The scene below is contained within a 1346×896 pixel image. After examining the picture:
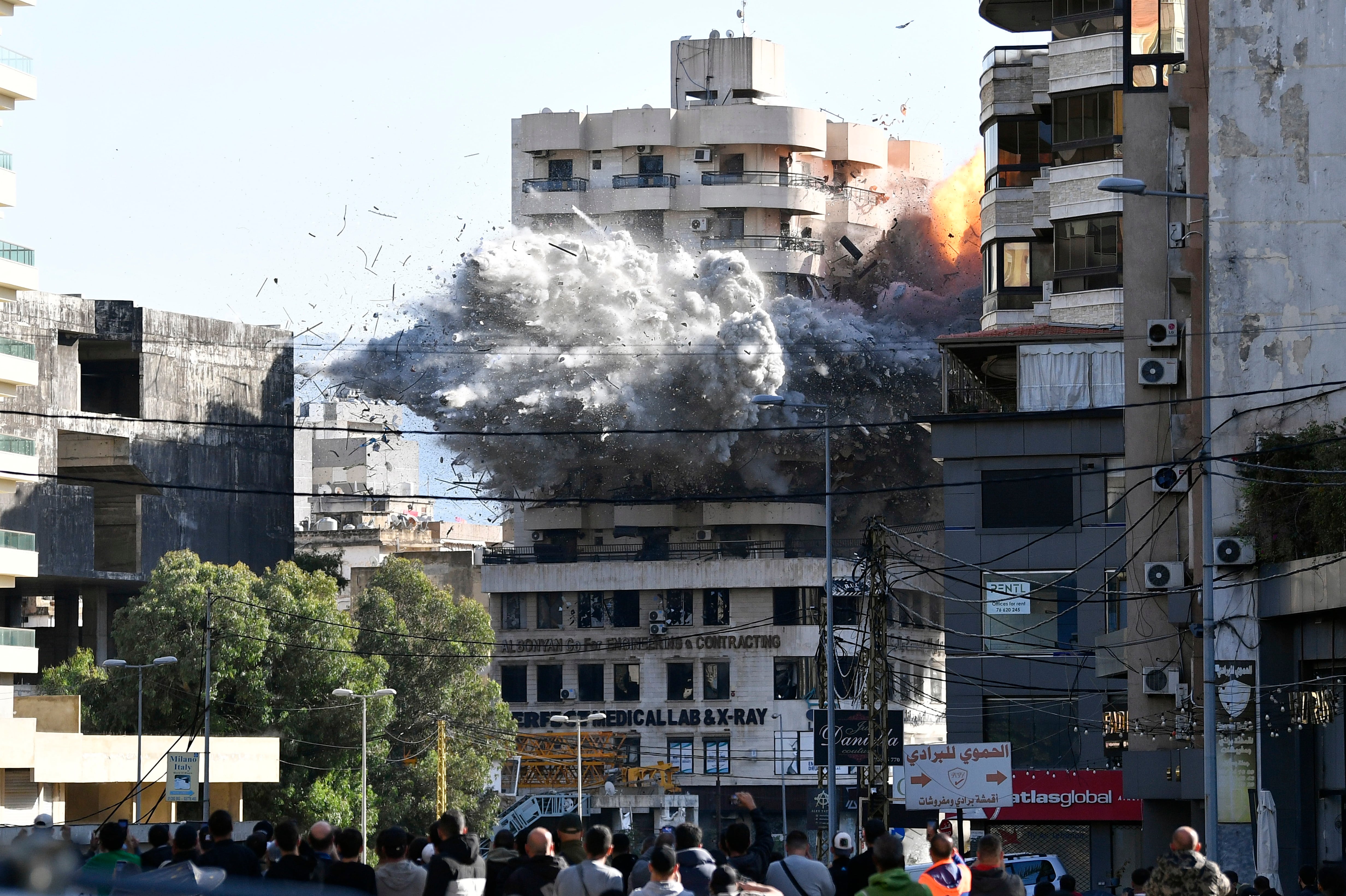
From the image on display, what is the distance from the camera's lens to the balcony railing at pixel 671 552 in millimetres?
83875

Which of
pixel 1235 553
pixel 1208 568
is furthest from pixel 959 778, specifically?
pixel 1235 553

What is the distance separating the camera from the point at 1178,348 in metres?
34.5

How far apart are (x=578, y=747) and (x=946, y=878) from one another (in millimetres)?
52461

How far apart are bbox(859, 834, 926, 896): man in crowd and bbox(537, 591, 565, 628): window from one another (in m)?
71.1

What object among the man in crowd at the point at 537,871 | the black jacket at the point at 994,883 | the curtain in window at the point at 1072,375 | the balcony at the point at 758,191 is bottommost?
the black jacket at the point at 994,883

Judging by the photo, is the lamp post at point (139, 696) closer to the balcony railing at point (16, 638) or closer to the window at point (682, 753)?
the balcony railing at point (16, 638)

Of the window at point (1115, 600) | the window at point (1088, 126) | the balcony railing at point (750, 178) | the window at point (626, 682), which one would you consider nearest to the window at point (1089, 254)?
the window at point (1088, 126)

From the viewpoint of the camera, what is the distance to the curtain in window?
48.9 metres

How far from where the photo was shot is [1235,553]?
2809cm

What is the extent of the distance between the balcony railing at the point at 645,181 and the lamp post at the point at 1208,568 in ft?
216

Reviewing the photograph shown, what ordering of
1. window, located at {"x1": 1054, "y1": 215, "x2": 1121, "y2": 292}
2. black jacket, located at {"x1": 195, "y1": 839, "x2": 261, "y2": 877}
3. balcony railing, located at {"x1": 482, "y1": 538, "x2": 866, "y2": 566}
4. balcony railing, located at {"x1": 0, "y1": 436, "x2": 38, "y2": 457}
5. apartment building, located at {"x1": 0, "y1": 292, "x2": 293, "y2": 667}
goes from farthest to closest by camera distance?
balcony railing, located at {"x1": 482, "y1": 538, "x2": 866, "y2": 566} → apartment building, located at {"x1": 0, "y1": 292, "x2": 293, "y2": 667} → window, located at {"x1": 1054, "y1": 215, "x2": 1121, "y2": 292} → balcony railing, located at {"x1": 0, "y1": 436, "x2": 38, "y2": 457} → black jacket, located at {"x1": 195, "y1": 839, "x2": 261, "y2": 877}

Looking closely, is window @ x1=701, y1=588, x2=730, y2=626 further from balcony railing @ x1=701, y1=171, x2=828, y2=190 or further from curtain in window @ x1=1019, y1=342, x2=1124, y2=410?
curtain in window @ x1=1019, y1=342, x2=1124, y2=410

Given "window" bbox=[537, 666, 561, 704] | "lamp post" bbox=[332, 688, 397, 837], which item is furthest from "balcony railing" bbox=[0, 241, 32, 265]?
"window" bbox=[537, 666, 561, 704]

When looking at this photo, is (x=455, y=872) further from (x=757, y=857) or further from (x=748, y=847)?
(x=757, y=857)
